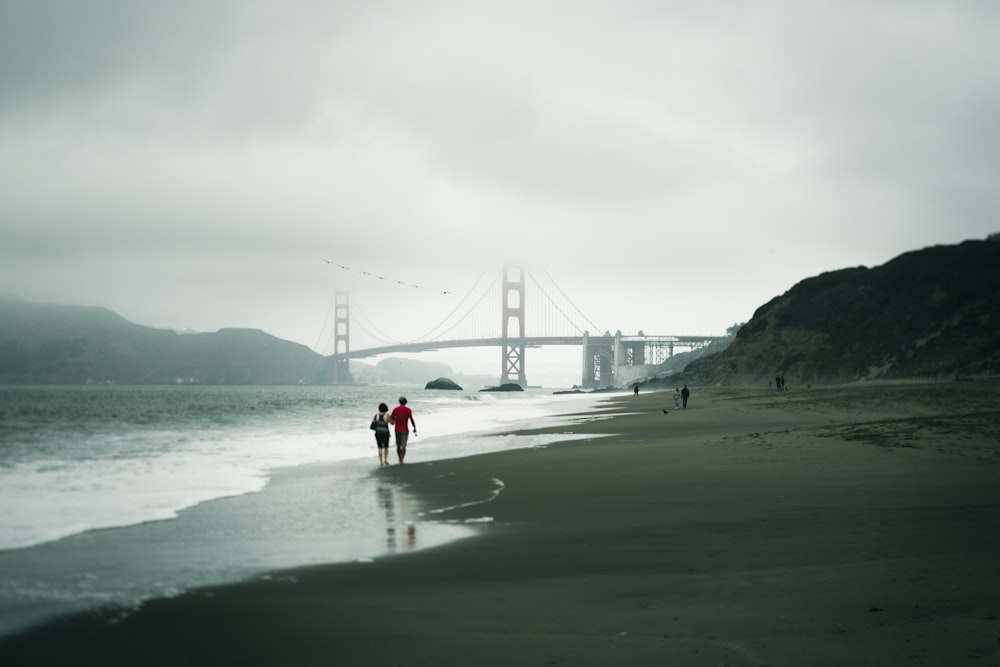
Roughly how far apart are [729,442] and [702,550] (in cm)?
742

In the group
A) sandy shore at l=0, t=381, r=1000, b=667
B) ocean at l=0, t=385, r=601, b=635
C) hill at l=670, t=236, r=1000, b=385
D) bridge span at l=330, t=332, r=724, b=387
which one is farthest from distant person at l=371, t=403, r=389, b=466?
bridge span at l=330, t=332, r=724, b=387

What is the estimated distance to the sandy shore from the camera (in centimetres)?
308

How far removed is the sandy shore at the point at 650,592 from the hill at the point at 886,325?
3885cm

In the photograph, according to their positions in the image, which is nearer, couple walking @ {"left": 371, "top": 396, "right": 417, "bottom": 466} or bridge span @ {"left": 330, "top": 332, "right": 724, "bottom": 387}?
couple walking @ {"left": 371, "top": 396, "right": 417, "bottom": 466}

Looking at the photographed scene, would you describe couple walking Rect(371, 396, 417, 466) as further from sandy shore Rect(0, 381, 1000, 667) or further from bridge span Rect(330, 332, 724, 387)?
bridge span Rect(330, 332, 724, 387)

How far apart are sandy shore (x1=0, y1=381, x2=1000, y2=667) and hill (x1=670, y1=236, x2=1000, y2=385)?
3885 cm

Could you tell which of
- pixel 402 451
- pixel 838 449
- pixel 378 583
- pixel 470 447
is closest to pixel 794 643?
pixel 378 583

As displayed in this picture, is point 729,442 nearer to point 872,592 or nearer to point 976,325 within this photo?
point 872,592

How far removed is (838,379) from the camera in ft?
160

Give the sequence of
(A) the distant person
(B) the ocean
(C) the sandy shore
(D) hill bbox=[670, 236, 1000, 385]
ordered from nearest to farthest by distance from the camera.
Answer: (C) the sandy shore < (B) the ocean < (A) the distant person < (D) hill bbox=[670, 236, 1000, 385]

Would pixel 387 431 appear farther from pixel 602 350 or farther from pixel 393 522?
pixel 602 350

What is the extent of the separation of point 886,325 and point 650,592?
168ft

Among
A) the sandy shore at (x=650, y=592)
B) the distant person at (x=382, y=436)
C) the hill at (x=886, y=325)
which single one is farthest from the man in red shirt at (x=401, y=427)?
the hill at (x=886, y=325)

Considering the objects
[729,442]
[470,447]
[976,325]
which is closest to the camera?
[729,442]
